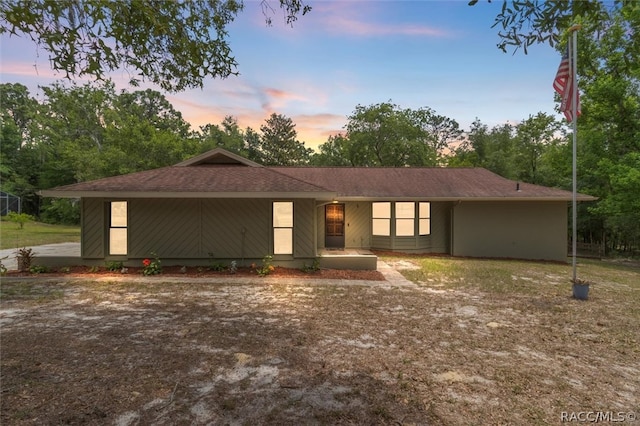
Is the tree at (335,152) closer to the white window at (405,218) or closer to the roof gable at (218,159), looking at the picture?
the white window at (405,218)

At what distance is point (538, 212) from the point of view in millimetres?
14055

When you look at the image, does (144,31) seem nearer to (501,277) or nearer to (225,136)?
(501,277)

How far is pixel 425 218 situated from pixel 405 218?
92 centimetres

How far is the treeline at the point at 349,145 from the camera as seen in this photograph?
59.9 feet

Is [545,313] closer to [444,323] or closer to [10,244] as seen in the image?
[444,323]

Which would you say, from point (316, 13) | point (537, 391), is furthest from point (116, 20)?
point (537, 391)

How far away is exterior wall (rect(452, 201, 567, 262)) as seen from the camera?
14.1 meters

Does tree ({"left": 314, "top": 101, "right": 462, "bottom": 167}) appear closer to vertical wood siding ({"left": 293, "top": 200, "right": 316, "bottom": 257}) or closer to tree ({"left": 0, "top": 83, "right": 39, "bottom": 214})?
vertical wood siding ({"left": 293, "top": 200, "right": 316, "bottom": 257})

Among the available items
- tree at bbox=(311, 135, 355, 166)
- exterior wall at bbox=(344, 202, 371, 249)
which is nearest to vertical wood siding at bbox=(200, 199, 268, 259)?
exterior wall at bbox=(344, 202, 371, 249)

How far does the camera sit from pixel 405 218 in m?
14.3

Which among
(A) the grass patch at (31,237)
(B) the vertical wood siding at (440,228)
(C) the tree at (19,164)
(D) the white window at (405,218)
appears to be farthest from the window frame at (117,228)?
(C) the tree at (19,164)

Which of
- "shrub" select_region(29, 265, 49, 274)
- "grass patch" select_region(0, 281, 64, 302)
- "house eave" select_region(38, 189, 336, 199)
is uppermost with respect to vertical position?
"house eave" select_region(38, 189, 336, 199)

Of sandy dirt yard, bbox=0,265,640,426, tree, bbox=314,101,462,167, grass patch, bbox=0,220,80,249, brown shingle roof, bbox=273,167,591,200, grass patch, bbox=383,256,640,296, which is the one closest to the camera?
sandy dirt yard, bbox=0,265,640,426

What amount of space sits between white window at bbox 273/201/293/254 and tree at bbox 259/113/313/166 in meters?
33.7
